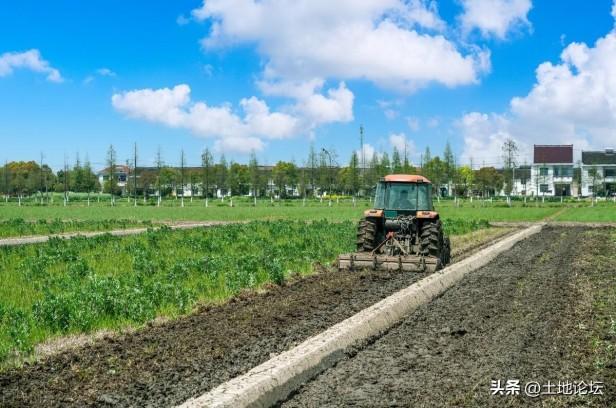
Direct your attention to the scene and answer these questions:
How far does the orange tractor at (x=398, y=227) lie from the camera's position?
17156 millimetres

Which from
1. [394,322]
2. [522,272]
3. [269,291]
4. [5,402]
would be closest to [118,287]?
[269,291]

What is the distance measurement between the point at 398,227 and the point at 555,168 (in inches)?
3861

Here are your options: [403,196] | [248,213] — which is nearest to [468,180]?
[248,213]

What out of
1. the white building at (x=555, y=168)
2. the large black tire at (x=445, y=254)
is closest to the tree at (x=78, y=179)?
the white building at (x=555, y=168)

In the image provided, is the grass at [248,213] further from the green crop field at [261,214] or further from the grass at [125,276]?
the grass at [125,276]

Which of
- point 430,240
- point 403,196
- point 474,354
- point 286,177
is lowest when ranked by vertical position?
point 474,354

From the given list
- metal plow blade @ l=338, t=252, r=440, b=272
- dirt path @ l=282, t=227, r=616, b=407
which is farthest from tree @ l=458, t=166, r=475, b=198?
dirt path @ l=282, t=227, r=616, b=407

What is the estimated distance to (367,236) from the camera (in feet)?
57.8

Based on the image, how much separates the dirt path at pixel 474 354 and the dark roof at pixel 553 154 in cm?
9997

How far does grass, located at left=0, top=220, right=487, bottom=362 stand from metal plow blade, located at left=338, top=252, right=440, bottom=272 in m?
1.08

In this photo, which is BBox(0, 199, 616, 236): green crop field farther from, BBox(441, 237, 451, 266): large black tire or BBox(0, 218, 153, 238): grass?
BBox(441, 237, 451, 266): large black tire

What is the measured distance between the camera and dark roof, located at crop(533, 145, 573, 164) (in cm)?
10850

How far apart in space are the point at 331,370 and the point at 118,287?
17.6 ft

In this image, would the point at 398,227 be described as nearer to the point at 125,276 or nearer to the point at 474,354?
the point at 125,276
